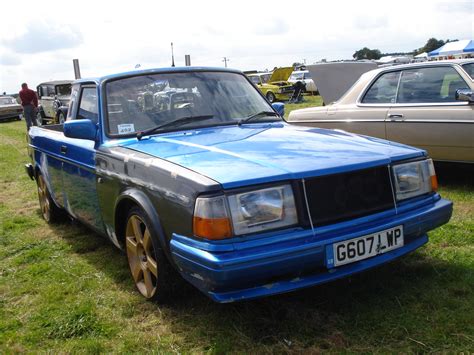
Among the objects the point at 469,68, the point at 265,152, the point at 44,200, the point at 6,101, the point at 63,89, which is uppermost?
the point at 6,101

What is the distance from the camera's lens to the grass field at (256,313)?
8.75ft

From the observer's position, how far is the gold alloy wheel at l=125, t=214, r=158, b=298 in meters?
3.14

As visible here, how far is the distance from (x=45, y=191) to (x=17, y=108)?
80.0ft

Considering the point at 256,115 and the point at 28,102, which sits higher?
the point at 28,102

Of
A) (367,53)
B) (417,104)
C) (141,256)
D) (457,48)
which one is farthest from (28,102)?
(367,53)

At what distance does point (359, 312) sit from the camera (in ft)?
9.54

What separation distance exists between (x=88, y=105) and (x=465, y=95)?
12.3 feet

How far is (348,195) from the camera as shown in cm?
272

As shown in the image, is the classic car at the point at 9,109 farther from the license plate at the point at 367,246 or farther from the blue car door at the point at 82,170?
the license plate at the point at 367,246

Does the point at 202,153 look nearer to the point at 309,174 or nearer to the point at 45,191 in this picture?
the point at 309,174

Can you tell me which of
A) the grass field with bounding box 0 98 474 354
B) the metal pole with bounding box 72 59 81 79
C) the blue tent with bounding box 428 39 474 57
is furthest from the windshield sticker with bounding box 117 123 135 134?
the blue tent with bounding box 428 39 474 57

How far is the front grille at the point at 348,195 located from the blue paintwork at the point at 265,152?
5cm

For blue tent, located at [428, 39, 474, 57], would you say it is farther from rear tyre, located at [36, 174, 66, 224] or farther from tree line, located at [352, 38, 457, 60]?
tree line, located at [352, 38, 457, 60]

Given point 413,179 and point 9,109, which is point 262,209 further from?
point 9,109
